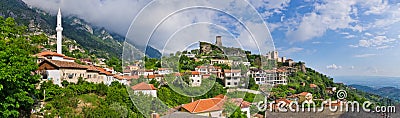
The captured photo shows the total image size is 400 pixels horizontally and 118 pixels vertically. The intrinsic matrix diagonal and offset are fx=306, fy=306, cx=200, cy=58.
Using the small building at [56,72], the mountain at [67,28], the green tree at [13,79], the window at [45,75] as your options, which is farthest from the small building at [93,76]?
the mountain at [67,28]

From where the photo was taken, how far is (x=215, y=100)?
7812 millimetres

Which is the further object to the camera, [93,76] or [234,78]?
[93,76]

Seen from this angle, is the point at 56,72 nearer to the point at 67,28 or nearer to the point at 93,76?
the point at 93,76

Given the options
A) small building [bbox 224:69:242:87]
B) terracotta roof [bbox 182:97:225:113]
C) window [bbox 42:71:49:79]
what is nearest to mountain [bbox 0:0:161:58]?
window [bbox 42:71:49:79]

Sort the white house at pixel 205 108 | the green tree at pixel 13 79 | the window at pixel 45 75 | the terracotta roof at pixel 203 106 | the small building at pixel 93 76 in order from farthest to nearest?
the small building at pixel 93 76, the window at pixel 45 75, the white house at pixel 205 108, the terracotta roof at pixel 203 106, the green tree at pixel 13 79

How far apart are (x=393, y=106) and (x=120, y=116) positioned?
8.72m

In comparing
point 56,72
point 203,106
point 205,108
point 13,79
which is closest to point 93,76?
point 56,72

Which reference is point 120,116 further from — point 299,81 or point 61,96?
point 299,81

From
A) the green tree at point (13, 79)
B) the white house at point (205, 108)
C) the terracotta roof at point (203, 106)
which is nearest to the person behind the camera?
the green tree at point (13, 79)

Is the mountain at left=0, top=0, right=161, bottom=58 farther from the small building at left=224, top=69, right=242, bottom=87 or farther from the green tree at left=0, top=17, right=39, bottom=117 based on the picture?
the small building at left=224, top=69, right=242, bottom=87

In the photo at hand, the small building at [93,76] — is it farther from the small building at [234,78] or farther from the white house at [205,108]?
the small building at [234,78]

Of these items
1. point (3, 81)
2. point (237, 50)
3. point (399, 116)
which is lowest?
point (399, 116)

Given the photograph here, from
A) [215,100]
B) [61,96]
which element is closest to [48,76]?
[61,96]

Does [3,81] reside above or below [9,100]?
above
